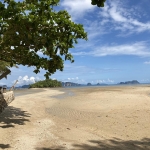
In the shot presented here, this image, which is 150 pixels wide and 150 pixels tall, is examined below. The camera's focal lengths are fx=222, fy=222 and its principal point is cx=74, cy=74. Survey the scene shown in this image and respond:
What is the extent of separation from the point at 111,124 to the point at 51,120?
3940mm

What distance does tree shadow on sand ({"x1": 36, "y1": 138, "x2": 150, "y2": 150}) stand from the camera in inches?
349

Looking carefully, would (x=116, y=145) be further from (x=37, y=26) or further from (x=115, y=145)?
(x=37, y=26)

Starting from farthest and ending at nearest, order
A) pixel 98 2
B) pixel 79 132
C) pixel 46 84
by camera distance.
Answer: pixel 46 84 → pixel 79 132 → pixel 98 2

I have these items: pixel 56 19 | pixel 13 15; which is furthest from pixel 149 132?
pixel 13 15

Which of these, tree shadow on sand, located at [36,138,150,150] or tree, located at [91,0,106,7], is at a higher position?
tree, located at [91,0,106,7]

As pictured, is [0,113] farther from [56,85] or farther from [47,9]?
[56,85]

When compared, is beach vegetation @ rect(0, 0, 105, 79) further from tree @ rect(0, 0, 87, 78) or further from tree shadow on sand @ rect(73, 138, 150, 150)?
tree shadow on sand @ rect(73, 138, 150, 150)

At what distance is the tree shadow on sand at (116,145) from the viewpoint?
8.89 metres

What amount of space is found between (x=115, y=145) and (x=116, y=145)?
0.14 feet

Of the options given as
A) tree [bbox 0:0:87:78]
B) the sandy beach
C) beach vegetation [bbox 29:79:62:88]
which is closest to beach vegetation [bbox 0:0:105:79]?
tree [bbox 0:0:87:78]

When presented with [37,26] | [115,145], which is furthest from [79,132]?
[37,26]

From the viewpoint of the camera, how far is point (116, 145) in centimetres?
926

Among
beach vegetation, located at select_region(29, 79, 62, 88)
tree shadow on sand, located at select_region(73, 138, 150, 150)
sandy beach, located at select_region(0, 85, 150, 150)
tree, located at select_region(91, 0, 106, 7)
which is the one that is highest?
tree, located at select_region(91, 0, 106, 7)

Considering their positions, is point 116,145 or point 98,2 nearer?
point 98,2
